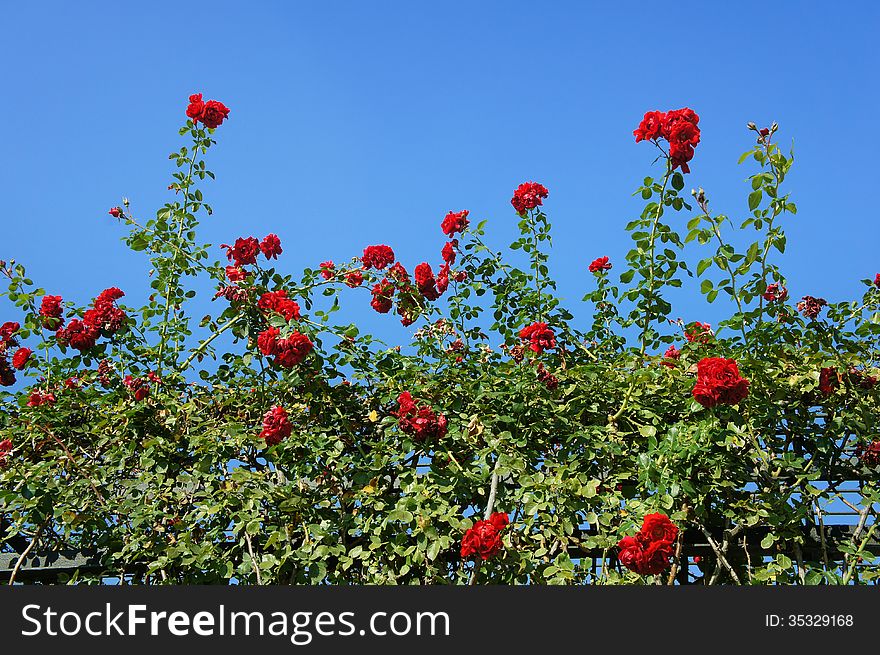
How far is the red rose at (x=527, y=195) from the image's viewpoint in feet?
14.9

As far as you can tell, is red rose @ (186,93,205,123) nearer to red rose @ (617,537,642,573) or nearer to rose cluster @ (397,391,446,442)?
rose cluster @ (397,391,446,442)

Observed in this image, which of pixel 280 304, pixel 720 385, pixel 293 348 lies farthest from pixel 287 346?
pixel 720 385

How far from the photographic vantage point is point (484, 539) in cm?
308

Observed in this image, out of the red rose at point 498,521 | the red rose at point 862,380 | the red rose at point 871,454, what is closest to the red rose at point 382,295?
the red rose at point 498,521

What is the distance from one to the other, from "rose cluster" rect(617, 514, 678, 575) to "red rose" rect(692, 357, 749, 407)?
51 cm

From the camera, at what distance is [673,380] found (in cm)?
372

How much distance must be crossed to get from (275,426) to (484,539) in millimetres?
1041

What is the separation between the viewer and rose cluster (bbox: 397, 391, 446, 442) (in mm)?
3553

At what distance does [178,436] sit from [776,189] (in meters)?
2.86

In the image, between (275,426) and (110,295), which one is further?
(110,295)

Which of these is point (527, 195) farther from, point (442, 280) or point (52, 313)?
point (52, 313)

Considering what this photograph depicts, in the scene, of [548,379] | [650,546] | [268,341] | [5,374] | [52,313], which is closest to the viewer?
[650,546]

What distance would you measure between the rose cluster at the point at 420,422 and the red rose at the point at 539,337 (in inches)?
25.7

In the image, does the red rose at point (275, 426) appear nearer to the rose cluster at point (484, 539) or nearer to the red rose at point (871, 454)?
the rose cluster at point (484, 539)
